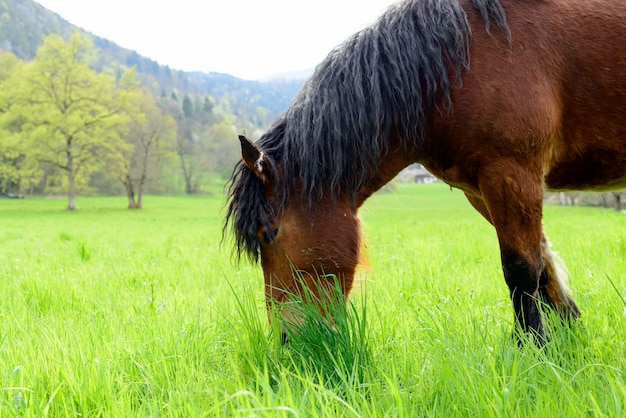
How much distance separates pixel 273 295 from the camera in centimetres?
255

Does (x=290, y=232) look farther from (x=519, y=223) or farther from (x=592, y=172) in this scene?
(x=592, y=172)

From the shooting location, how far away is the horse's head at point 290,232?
Answer: 8.32ft

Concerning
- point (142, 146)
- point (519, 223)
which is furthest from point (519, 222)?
point (142, 146)

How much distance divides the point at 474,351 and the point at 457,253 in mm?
4315

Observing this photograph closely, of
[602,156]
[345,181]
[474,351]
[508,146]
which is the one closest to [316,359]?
[474,351]

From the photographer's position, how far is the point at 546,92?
243 centimetres

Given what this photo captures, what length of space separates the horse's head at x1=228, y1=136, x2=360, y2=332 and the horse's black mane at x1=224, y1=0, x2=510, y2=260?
0.01m

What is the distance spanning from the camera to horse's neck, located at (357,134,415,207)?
2793 mm

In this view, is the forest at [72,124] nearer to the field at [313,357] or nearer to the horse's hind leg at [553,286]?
the field at [313,357]

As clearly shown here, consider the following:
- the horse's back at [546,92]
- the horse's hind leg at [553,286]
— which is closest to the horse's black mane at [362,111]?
the horse's back at [546,92]

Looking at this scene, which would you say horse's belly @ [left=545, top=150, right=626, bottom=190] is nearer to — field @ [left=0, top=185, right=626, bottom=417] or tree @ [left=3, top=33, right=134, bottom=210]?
field @ [left=0, top=185, right=626, bottom=417]

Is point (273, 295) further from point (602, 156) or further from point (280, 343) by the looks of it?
point (602, 156)

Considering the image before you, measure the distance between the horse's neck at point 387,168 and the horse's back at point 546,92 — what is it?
30 cm

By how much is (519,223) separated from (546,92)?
76 centimetres
